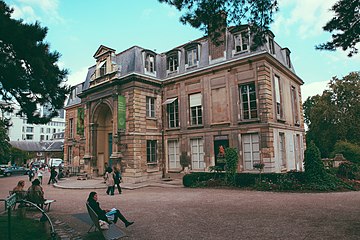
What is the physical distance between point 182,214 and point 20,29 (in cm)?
710

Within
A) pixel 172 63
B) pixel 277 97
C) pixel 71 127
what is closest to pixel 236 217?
pixel 277 97

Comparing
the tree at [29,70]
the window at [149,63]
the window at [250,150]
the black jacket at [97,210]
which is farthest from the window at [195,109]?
the black jacket at [97,210]

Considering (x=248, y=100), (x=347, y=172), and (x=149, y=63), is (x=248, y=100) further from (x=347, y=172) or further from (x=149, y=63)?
(x=149, y=63)

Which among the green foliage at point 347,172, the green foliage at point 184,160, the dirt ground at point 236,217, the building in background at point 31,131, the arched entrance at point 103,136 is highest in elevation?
the building in background at point 31,131

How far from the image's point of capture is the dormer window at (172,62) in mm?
20203

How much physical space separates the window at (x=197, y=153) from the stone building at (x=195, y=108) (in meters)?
0.07

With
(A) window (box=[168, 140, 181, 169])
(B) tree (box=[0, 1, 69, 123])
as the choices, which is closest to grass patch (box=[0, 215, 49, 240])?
(B) tree (box=[0, 1, 69, 123])

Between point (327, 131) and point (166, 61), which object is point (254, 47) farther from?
point (327, 131)

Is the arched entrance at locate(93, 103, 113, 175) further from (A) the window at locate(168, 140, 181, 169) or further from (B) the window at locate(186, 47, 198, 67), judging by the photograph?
(B) the window at locate(186, 47, 198, 67)

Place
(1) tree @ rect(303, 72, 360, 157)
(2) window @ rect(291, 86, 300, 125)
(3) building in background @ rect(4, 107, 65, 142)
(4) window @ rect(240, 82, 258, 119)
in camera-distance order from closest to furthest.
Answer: (4) window @ rect(240, 82, 258, 119) < (2) window @ rect(291, 86, 300, 125) < (1) tree @ rect(303, 72, 360, 157) < (3) building in background @ rect(4, 107, 65, 142)

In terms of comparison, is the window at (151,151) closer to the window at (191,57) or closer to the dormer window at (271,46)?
the window at (191,57)

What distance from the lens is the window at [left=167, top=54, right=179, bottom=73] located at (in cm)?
2028

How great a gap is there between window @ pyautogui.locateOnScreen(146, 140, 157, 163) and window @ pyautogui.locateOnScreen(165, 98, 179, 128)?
205cm

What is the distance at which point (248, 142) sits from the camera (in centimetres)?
1591
